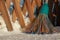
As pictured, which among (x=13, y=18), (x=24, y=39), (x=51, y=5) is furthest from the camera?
(x=13, y=18)

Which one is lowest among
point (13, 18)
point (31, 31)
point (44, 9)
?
point (13, 18)

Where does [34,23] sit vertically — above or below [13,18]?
above

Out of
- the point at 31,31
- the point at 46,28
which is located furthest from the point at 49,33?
the point at 31,31

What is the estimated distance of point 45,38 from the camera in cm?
274

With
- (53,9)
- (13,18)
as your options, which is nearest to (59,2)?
(53,9)

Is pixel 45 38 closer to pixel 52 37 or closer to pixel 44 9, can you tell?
pixel 52 37

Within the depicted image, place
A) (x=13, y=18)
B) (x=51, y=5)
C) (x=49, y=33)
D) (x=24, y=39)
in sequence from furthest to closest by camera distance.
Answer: (x=13, y=18)
(x=51, y=5)
(x=49, y=33)
(x=24, y=39)

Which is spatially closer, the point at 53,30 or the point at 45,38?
the point at 45,38

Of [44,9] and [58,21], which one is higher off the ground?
[44,9]

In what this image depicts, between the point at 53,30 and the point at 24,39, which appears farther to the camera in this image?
the point at 53,30

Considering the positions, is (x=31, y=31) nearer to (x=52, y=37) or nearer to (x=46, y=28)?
(x=46, y=28)

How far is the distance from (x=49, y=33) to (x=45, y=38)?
40cm

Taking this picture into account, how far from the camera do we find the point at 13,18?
16.1ft

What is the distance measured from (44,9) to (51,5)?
0.88 metres
